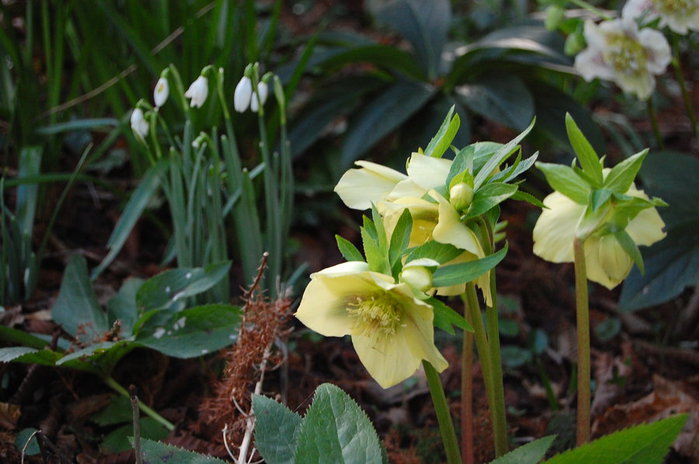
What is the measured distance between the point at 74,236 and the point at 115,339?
22.8 inches

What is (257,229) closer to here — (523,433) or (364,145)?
(364,145)

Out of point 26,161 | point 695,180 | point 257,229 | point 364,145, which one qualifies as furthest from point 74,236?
point 695,180

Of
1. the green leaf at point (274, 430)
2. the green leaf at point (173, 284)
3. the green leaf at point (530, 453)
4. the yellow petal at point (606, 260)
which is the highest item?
the yellow petal at point (606, 260)

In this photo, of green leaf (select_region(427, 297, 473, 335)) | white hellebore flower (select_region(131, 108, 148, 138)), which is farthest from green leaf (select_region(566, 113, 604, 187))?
white hellebore flower (select_region(131, 108, 148, 138))

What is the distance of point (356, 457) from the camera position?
65 cm

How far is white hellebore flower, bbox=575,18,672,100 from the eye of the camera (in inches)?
52.3

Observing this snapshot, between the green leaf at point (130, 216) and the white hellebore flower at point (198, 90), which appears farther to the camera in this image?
the green leaf at point (130, 216)

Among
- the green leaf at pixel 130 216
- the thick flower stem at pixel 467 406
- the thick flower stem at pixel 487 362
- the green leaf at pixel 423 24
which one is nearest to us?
the thick flower stem at pixel 487 362

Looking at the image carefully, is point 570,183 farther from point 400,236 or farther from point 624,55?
point 624,55

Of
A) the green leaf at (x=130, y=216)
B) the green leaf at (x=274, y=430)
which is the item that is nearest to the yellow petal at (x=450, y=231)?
the green leaf at (x=274, y=430)

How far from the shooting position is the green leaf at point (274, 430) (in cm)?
71

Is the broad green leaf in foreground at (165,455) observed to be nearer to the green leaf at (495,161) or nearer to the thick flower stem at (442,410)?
the thick flower stem at (442,410)

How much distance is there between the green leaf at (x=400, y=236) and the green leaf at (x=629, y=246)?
237mm

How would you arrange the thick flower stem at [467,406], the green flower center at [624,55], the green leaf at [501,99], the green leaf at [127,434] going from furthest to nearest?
the green leaf at [501,99], the green flower center at [624,55], the green leaf at [127,434], the thick flower stem at [467,406]
